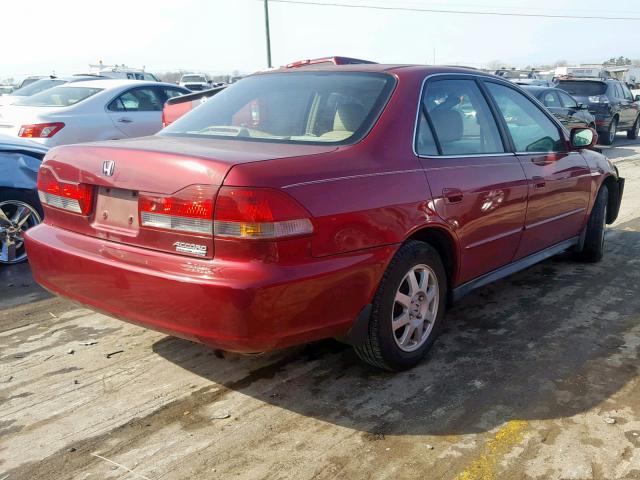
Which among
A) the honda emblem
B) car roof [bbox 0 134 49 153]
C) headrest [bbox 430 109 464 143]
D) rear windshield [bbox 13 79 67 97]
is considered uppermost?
rear windshield [bbox 13 79 67 97]

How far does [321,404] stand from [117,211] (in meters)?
1.35

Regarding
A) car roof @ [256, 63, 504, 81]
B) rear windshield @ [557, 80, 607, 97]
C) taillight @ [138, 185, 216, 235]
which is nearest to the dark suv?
rear windshield @ [557, 80, 607, 97]

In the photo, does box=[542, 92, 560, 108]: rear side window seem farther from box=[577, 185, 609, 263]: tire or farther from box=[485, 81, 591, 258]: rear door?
box=[485, 81, 591, 258]: rear door

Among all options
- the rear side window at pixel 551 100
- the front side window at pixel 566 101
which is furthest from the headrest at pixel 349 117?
the front side window at pixel 566 101

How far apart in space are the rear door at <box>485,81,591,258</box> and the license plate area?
254 centimetres

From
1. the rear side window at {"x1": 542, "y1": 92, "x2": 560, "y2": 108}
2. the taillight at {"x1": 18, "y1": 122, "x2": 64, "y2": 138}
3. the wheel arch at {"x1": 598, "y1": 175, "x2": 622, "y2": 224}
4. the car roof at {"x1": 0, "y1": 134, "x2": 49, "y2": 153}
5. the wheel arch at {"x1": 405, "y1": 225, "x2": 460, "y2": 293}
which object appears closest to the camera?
the wheel arch at {"x1": 405, "y1": 225, "x2": 460, "y2": 293}

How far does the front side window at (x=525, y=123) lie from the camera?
4234mm

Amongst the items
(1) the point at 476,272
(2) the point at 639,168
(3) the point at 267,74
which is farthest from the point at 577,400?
(2) the point at 639,168

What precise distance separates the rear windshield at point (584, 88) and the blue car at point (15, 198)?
49.6 feet

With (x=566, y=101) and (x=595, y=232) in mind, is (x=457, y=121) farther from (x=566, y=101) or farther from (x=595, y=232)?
(x=566, y=101)

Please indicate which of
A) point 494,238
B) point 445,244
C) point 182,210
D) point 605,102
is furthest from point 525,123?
point 605,102

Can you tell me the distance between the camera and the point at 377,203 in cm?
295

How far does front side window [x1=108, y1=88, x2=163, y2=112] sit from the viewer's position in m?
9.01

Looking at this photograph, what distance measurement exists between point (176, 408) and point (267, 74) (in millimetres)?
2199
